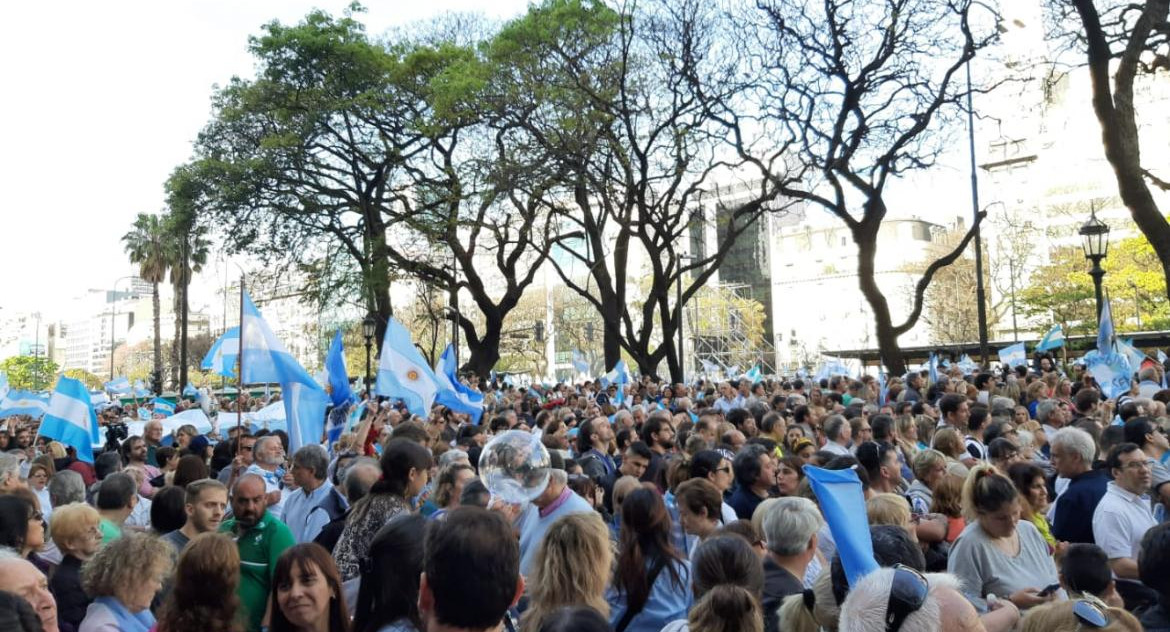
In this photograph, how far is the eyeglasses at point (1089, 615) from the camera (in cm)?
260


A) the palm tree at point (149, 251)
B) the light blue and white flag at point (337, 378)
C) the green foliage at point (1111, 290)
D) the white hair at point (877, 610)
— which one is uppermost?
the palm tree at point (149, 251)

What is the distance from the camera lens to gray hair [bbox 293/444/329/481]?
21.4ft

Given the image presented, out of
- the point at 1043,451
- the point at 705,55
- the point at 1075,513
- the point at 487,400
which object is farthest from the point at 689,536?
the point at 705,55

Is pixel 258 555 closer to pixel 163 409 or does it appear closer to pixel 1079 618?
pixel 1079 618

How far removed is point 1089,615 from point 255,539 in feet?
12.6

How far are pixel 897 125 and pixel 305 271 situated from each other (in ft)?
72.0

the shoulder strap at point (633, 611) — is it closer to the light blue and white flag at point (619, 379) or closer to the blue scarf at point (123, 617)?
the blue scarf at point (123, 617)

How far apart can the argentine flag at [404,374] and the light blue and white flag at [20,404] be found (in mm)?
8309

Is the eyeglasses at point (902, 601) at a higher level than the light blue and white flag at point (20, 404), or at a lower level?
lower

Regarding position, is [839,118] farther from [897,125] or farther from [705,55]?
[705,55]

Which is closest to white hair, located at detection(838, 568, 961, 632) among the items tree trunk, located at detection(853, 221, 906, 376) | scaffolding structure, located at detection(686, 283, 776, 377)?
tree trunk, located at detection(853, 221, 906, 376)

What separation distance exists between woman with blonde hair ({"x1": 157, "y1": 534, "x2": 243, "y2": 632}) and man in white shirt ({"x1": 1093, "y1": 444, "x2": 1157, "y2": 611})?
4.37 metres

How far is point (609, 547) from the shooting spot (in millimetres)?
4035

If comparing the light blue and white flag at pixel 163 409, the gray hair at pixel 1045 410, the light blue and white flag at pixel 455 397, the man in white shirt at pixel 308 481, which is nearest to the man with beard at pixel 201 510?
the man in white shirt at pixel 308 481
